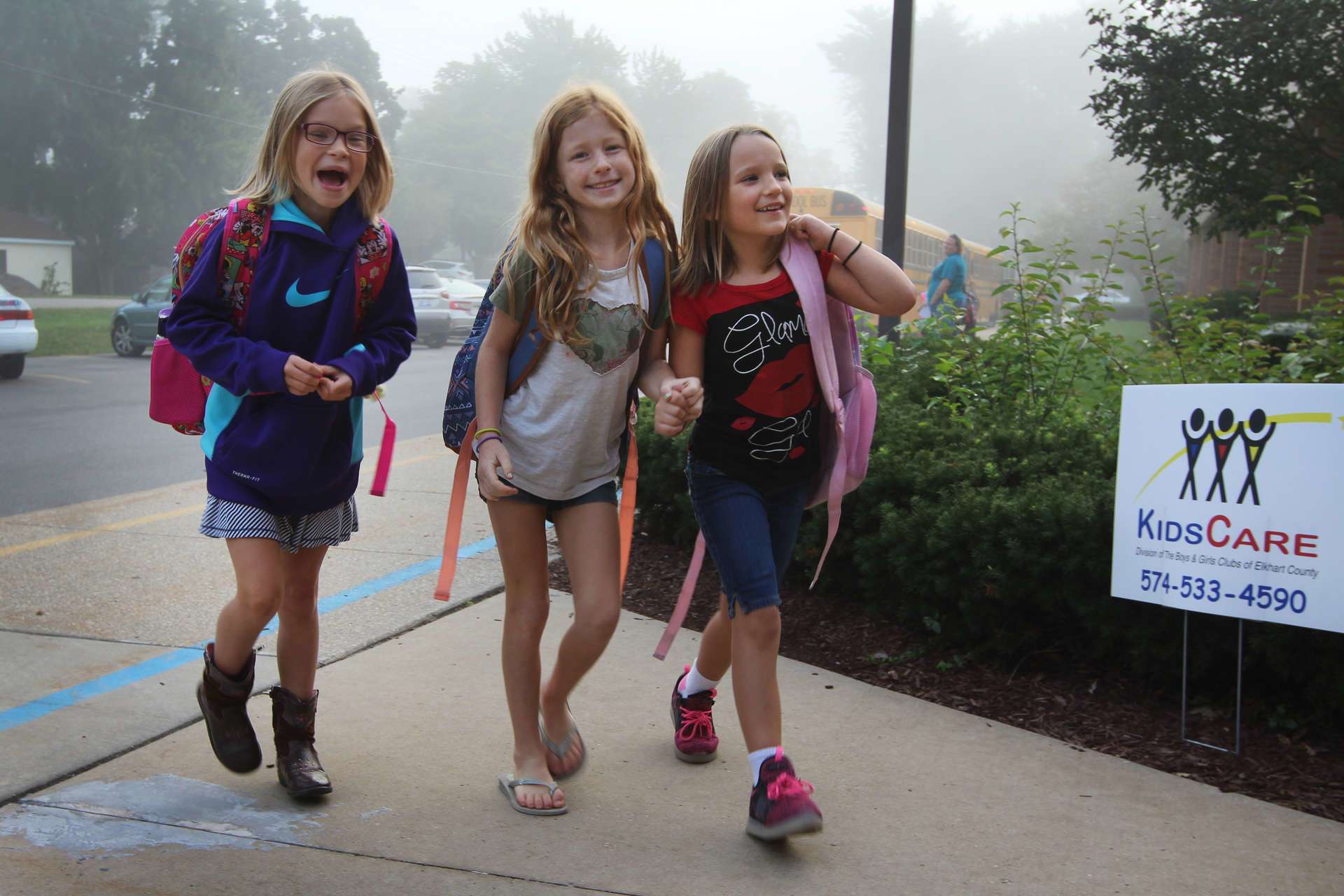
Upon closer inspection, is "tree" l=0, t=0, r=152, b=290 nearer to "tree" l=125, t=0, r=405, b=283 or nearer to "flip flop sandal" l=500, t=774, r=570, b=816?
"tree" l=125, t=0, r=405, b=283

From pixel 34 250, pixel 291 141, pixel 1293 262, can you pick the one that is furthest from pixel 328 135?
pixel 34 250

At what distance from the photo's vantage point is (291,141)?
2.96 metres

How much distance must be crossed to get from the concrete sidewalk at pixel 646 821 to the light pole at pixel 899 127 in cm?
445

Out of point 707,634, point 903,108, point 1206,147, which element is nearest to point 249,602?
point 707,634

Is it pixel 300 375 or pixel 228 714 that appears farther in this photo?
pixel 228 714

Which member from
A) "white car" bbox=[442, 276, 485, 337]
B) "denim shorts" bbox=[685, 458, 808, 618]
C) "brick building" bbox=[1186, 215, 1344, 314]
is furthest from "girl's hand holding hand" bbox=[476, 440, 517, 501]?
"white car" bbox=[442, 276, 485, 337]

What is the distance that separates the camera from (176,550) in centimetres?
590

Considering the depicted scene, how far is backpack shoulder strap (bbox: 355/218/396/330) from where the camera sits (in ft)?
9.91

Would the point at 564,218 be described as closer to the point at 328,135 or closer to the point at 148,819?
the point at 328,135

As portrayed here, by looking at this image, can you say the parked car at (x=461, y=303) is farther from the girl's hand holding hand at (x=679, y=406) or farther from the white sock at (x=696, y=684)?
the girl's hand holding hand at (x=679, y=406)

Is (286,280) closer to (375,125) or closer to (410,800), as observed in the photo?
(375,125)

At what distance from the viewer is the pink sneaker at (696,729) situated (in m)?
3.43

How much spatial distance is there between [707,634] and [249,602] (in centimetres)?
123

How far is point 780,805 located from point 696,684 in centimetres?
68
